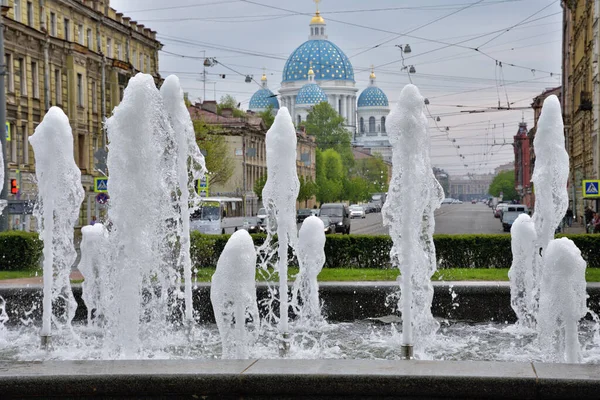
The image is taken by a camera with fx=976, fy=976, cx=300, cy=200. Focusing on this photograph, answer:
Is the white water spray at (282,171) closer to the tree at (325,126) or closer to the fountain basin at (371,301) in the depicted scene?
the fountain basin at (371,301)

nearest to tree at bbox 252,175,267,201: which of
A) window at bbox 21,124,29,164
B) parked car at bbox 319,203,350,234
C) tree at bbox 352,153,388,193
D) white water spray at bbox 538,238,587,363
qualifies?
parked car at bbox 319,203,350,234

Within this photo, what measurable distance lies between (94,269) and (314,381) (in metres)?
8.13

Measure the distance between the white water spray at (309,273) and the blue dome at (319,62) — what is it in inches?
6156

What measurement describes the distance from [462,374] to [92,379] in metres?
2.38

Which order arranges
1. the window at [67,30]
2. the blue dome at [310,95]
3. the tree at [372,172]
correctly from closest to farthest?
the window at [67,30] < the tree at [372,172] < the blue dome at [310,95]

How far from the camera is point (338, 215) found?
159 ft

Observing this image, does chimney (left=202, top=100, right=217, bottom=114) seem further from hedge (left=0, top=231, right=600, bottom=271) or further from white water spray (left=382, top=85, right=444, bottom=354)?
white water spray (left=382, top=85, right=444, bottom=354)

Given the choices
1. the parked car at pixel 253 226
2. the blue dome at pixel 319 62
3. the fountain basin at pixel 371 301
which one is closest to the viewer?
the fountain basin at pixel 371 301

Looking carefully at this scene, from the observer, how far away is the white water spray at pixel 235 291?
895 cm

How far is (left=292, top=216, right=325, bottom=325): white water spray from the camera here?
43.6 feet

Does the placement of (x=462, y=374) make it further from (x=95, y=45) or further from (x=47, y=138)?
Answer: (x=95, y=45)

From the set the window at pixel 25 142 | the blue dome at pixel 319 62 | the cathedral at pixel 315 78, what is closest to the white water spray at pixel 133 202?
the window at pixel 25 142

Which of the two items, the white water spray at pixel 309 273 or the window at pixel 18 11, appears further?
the window at pixel 18 11

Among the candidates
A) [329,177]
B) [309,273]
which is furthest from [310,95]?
[309,273]
